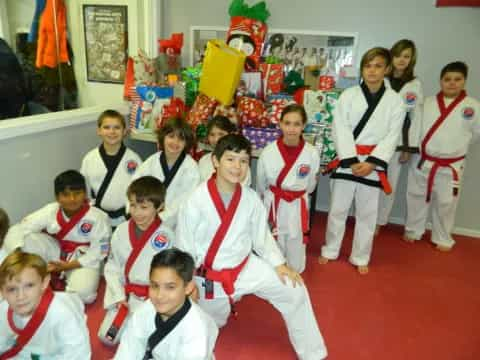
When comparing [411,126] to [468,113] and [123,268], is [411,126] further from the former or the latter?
[123,268]

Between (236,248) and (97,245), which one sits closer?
(236,248)

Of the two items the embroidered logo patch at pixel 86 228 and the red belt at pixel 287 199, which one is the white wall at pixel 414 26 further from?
the embroidered logo patch at pixel 86 228

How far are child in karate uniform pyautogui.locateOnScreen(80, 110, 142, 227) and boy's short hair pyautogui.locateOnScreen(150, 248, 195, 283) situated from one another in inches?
49.5

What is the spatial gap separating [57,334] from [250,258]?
2.89 feet

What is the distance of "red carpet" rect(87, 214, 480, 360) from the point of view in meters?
2.03

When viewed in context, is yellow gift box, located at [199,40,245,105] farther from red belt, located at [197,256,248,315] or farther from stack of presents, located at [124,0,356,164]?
red belt, located at [197,256,248,315]

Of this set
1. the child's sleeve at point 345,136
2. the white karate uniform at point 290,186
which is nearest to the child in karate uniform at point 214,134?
the white karate uniform at point 290,186

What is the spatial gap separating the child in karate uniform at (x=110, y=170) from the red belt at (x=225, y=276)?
0.97m

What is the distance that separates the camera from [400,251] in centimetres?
312

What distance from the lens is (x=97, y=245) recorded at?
7.65ft

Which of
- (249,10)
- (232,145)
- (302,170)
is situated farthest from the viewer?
(249,10)

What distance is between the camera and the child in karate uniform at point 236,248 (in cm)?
182

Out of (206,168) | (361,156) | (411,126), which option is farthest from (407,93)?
(206,168)

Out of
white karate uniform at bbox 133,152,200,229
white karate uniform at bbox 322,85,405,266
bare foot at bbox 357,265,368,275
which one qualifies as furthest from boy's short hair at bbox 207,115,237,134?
bare foot at bbox 357,265,368,275
